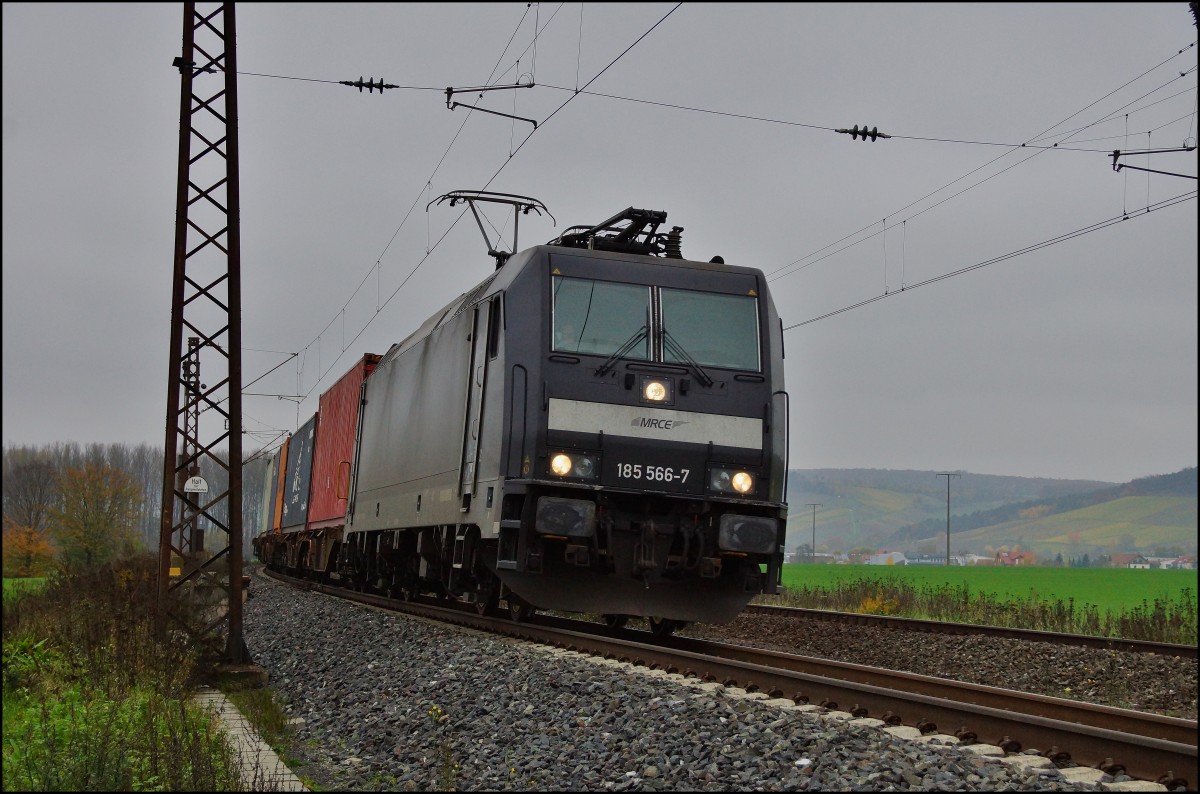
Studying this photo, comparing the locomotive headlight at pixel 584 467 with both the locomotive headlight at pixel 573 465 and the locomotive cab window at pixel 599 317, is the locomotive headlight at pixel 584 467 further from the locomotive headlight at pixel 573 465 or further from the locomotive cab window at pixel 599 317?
the locomotive cab window at pixel 599 317

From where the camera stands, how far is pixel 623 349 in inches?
436

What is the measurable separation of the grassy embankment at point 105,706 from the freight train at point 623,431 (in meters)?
3.09

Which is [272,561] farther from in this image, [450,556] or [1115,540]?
[1115,540]

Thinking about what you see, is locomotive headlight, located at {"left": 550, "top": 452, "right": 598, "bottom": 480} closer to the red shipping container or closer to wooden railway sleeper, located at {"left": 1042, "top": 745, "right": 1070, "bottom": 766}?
wooden railway sleeper, located at {"left": 1042, "top": 745, "right": 1070, "bottom": 766}

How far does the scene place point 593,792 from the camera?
→ 6.16 metres

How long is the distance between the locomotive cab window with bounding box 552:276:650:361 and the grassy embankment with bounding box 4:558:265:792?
14.7ft

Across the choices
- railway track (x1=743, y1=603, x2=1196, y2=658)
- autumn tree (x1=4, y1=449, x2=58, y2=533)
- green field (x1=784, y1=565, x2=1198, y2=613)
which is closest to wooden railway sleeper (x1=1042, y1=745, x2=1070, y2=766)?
autumn tree (x1=4, y1=449, x2=58, y2=533)

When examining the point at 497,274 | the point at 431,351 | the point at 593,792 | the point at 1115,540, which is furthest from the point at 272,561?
the point at 1115,540

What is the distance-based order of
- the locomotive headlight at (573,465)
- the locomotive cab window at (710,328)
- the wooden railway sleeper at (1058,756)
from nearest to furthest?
the wooden railway sleeper at (1058,756) < the locomotive headlight at (573,465) < the locomotive cab window at (710,328)

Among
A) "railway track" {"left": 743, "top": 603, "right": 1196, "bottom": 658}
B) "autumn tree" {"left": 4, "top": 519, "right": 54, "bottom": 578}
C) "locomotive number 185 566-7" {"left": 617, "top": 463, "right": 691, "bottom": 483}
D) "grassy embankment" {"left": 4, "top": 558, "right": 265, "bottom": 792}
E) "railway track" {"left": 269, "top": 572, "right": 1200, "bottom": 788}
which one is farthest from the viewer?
"railway track" {"left": 743, "top": 603, "right": 1196, "bottom": 658}

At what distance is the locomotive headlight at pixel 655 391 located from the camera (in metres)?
10.9

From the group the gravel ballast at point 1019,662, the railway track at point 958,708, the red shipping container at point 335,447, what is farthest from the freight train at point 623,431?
the red shipping container at point 335,447

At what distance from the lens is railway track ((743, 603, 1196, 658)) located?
12.1m

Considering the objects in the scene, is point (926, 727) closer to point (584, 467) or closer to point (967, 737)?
point (967, 737)
